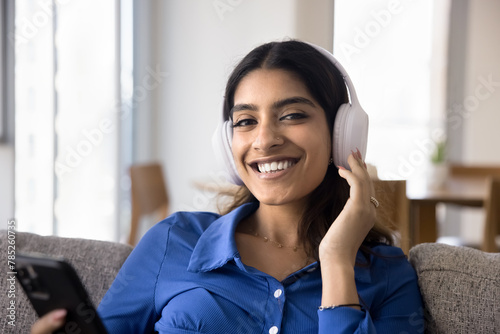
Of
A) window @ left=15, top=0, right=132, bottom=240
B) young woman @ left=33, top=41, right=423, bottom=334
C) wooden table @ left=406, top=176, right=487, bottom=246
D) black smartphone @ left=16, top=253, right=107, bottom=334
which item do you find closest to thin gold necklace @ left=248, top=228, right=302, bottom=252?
young woman @ left=33, top=41, right=423, bottom=334

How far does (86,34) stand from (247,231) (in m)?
2.70

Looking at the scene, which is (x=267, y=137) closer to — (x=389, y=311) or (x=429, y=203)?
(x=389, y=311)

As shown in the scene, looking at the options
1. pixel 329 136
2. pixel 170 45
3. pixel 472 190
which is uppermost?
pixel 170 45

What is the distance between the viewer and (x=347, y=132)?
1170 mm

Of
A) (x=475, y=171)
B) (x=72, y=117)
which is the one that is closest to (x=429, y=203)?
(x=475, y=171)

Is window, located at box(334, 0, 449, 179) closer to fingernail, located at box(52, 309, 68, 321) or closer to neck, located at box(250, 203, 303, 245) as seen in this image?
neck, located at box(250, 203, 303, 245)

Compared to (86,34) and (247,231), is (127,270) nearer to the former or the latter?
(247,231)

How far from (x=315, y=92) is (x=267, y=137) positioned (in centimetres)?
15

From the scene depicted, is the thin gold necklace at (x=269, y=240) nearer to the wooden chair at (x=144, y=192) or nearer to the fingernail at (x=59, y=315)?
the fingernail at (x=59, y=315)

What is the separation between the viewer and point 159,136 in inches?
170

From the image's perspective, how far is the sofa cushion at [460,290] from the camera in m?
1.07

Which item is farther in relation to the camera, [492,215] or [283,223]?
[492,215]

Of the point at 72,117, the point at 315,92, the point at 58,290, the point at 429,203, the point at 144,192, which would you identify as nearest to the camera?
the point at 58,290

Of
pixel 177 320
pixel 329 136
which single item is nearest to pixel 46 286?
pixel 177 320
